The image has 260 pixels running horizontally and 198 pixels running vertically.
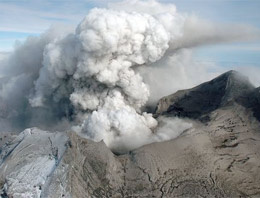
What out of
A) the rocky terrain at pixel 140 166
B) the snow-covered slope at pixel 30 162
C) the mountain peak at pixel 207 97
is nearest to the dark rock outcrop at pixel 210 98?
the mountain peak at pixel 207 97

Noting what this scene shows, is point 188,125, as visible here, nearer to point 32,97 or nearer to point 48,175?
point 48,175

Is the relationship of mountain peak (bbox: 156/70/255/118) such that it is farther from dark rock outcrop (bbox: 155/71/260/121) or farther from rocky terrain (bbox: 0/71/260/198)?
rocky terrain (bbox: 0/71/260/198)

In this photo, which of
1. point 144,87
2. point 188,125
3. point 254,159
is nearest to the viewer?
point 254,159

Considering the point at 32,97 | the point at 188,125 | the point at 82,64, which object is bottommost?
the point at 32,97

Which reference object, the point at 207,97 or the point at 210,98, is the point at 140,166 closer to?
the point at 210,98

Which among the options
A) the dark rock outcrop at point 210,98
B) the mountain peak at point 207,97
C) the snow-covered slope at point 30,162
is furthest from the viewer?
the mountain peak at point 207,97

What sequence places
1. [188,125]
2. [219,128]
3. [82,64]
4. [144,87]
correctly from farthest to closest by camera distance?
1. [144,87]
2. [82,64]
3. [188,125]
4. [219,128]

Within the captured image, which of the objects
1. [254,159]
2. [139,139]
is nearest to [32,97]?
[139,139]

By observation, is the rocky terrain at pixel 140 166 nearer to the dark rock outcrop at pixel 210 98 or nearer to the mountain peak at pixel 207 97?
the dark rock outcrop at pixel 210 98
